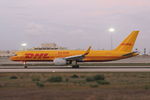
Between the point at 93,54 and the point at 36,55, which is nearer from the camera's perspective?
the point at 93,54

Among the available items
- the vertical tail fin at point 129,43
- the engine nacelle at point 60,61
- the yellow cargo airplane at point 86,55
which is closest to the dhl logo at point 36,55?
the yellow cargo airplane at point 86,55

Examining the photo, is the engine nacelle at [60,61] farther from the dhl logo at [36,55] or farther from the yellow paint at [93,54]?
the dhl logo at [36,55]

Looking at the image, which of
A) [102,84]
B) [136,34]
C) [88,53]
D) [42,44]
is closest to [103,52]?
[88,53]

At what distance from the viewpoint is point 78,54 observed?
44.5 meters

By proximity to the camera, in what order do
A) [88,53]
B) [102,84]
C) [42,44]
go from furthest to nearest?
→ [42,44] → [88,53] → [102,84]

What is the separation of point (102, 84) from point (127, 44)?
1036 inches

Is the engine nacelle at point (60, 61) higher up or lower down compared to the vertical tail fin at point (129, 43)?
lower down

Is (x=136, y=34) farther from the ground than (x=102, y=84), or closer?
farther from the ground

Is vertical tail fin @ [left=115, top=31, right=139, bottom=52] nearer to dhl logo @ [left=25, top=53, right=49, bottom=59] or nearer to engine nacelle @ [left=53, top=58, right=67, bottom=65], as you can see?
engine nacelle @ [left=53, top=58, right=67, bottom=65]

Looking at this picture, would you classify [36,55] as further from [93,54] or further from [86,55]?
[93,54]

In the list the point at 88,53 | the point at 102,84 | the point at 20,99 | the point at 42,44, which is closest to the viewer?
the point at 20,99

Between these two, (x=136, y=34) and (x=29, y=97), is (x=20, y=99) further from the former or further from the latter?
(x=136, y=34)

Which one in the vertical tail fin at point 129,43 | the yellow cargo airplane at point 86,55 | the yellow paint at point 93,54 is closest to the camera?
the yellow cargo airplane at point 86,55

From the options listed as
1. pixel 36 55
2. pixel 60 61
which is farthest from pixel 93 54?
pixel 36 55
